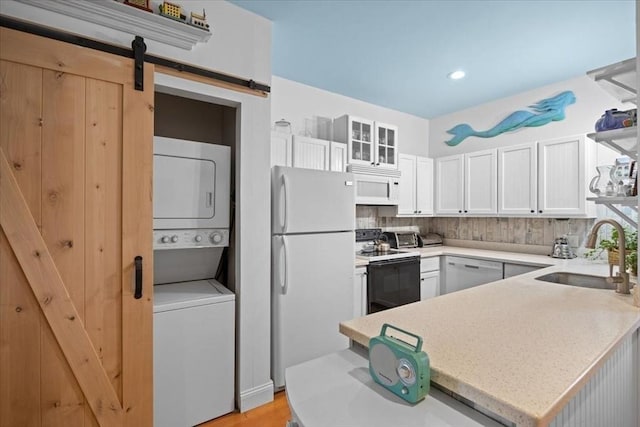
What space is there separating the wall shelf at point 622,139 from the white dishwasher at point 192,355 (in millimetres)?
2323

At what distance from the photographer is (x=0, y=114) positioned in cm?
133

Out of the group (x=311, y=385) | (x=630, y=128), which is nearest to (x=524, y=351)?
(x=311, y=385)

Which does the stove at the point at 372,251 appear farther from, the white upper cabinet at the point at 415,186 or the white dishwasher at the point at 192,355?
the white dishwasher at the point at 192,355

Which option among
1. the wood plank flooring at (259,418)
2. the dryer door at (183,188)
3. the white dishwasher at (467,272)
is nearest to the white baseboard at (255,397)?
the wood plank flooring at (259,418)

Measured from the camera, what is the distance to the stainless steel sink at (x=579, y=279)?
204cm

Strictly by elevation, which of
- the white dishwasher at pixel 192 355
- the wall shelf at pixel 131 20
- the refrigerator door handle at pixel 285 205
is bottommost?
the white dishwasher at pixel 192 355

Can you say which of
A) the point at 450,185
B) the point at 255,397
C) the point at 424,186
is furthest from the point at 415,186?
the point at 255,397

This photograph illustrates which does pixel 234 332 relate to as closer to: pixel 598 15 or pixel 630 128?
pixel 630 128

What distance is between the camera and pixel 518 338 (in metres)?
1.02

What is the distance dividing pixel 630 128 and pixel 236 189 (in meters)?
2.22

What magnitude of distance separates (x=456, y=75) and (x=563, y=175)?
1469 millimetres

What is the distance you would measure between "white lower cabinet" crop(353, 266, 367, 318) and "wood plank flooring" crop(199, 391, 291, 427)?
1056mm

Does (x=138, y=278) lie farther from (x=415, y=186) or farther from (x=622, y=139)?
(x=415, y=186)

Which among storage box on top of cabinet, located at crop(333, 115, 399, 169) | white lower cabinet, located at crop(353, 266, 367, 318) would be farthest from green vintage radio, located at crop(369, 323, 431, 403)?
storage box on top of cabinet, located at crop(333, 115, 399, 169)
